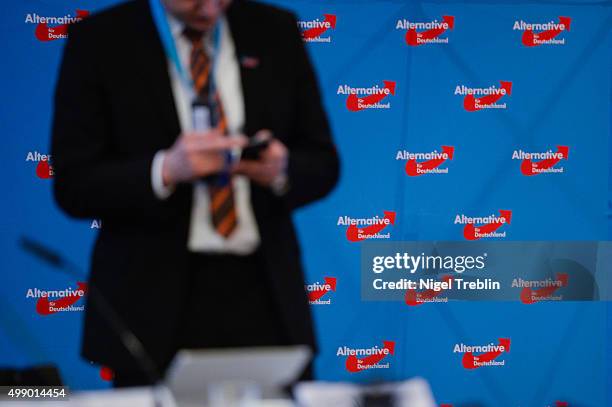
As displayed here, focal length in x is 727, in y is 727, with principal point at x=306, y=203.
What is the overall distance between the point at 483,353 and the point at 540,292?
0.38m

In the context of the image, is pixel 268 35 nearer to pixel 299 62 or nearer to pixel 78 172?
pixel 299 62

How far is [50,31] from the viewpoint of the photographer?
10.2 feet

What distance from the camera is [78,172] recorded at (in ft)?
5.03

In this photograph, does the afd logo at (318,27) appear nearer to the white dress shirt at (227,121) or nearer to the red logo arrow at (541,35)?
the red logo arrow at (541,35)

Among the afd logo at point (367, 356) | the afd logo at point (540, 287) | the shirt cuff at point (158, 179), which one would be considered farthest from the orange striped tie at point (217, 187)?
the afd logo at point (540, 287)

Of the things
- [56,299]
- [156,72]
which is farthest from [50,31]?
[156,72]

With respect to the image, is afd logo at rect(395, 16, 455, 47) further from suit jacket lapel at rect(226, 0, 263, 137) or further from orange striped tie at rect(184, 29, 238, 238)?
orange striped tie at rect(184, 29, 238, 238)

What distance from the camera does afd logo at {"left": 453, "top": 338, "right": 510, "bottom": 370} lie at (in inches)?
132

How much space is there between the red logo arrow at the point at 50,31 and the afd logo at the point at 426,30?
139 cm

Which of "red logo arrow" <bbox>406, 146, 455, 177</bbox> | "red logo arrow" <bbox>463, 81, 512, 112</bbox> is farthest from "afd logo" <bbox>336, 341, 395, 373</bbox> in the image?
"red logo arrow" <bbox>463, 81, 512, 112</bbox>

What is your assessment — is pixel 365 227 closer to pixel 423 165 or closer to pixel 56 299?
pixel 423 165

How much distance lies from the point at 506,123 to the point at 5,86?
7.26 feet

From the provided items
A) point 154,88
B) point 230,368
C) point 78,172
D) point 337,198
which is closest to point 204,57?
point 154,88

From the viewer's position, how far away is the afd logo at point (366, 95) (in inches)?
129
